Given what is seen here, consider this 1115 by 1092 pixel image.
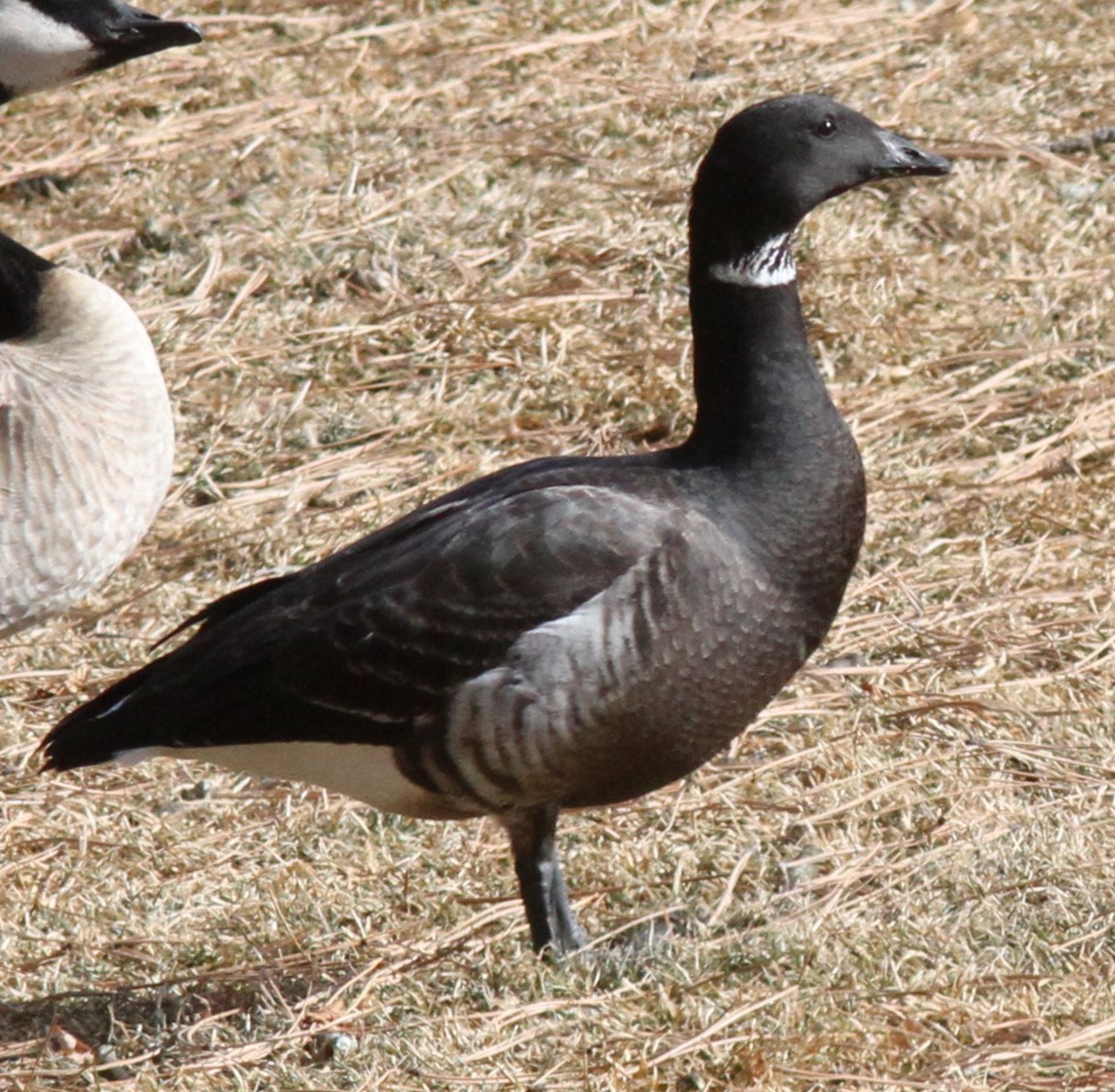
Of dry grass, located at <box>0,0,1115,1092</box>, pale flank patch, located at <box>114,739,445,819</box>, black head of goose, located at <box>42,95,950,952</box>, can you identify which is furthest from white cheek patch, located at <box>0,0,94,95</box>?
pale flank patch, located at <box>114,739,445,819</box>

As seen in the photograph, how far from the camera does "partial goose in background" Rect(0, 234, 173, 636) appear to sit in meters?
4.62

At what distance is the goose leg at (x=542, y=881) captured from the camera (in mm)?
3914

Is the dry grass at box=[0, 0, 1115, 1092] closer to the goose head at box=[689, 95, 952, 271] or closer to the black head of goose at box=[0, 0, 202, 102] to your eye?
the goose head at box=[689, 95, 952, 271]

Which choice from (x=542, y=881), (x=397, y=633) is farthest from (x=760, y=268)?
(x=542, y=881)

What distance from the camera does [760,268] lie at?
403 cm

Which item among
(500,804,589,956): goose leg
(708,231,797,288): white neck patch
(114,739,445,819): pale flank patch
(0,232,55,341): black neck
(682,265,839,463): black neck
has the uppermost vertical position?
(708,231,797,288): white neck patch

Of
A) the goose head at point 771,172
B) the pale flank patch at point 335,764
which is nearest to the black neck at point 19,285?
the pale flank patch at point 335,764

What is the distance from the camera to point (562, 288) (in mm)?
6668

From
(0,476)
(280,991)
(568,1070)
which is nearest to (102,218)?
(0,476)

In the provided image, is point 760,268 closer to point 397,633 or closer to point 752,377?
point 752,377

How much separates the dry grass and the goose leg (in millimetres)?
98

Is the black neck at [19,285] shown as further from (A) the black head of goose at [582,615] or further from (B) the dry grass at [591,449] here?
(A) the black head of goose at [582,615]

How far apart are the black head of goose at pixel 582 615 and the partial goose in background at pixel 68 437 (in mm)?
668

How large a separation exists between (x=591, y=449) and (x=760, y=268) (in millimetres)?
1994
